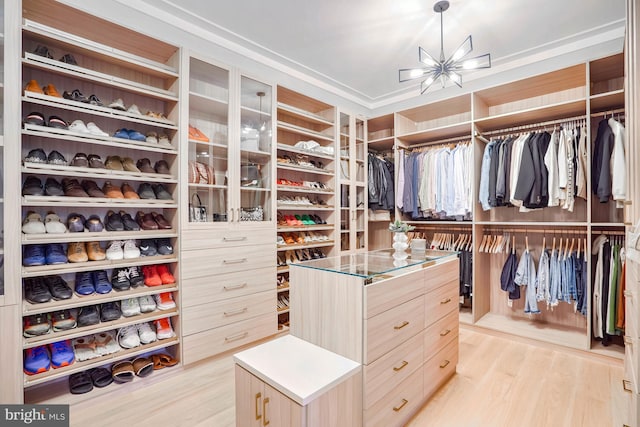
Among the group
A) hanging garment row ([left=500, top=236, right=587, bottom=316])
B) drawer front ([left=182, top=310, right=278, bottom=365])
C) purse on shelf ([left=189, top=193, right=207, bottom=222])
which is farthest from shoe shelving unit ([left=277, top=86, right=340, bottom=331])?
hanging garment row ([left=500, top=236, right=587, bottom=316])

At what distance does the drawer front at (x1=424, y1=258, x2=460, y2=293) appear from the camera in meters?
1.83

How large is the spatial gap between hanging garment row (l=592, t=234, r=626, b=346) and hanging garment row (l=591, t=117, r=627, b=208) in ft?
1.28

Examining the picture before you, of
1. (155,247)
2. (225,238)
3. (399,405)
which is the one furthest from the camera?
(225,238)

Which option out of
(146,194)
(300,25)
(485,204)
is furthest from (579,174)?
(146,194)

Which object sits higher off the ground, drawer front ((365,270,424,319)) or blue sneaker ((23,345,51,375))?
drawer front ((365,270,424,319))

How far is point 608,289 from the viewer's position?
7.82 ft

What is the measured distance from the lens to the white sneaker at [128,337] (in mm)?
2017

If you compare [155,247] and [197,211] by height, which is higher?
[197,211]

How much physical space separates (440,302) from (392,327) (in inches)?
23.2

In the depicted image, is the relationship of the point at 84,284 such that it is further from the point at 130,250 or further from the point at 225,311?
the point at 225,311

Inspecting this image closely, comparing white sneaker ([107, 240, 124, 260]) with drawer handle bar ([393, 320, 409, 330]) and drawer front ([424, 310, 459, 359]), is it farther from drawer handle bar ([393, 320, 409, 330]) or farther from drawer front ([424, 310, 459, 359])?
drawer front ([424, 310, 459, 359])

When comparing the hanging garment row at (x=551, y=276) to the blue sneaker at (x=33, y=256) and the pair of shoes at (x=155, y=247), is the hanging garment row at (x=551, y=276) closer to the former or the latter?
the pair of shoes at (x=155, y=247)

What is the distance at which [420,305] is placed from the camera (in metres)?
1.75

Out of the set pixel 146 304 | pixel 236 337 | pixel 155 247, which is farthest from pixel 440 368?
pixel 155 247
